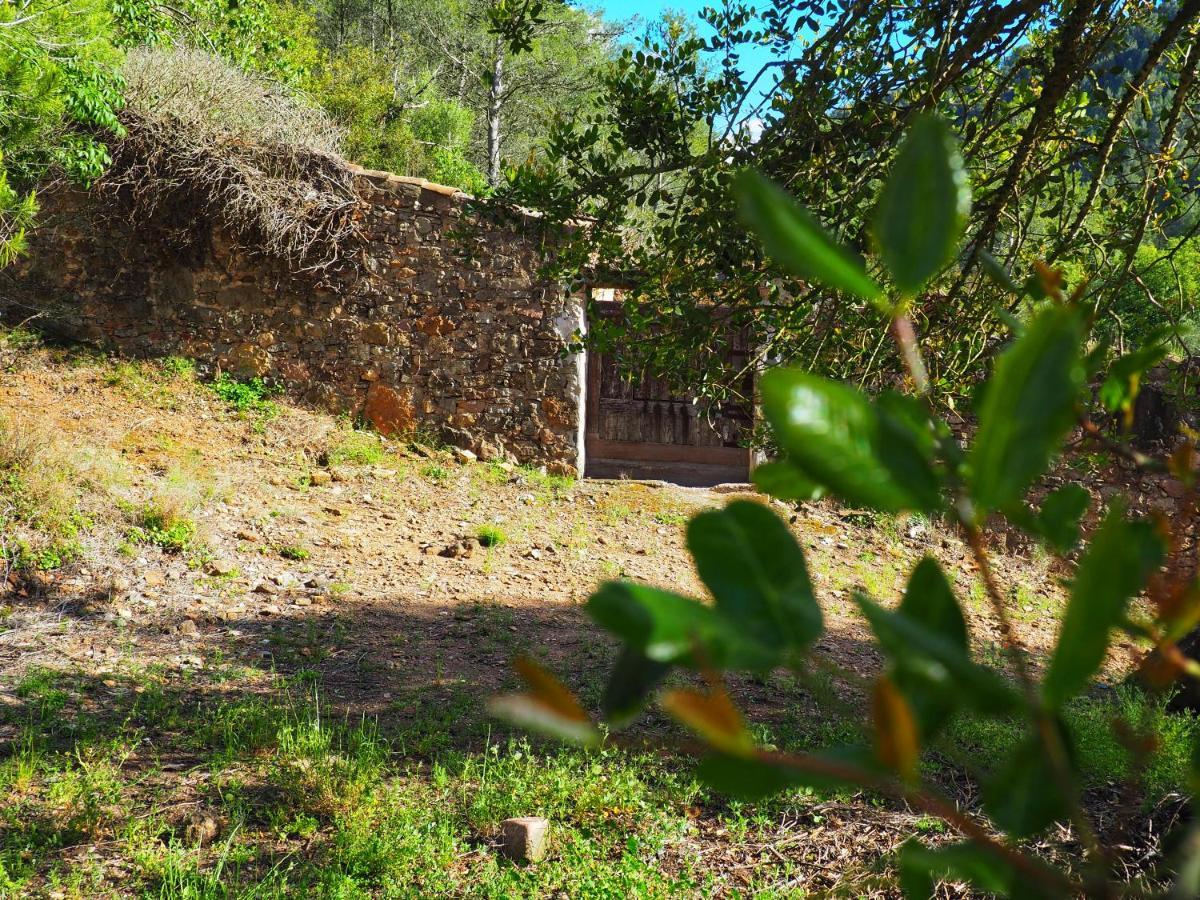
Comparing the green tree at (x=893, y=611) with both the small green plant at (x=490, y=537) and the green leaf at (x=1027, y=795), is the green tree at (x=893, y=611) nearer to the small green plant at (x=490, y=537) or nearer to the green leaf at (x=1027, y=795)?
the green leaf at (x=1027, y=795)

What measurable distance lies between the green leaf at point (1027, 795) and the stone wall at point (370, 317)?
25.0 ft

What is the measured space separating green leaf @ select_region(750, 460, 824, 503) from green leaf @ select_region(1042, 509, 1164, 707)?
0.20 m

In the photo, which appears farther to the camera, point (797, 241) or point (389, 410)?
point (389, 410)

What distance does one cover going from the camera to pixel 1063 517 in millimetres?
509

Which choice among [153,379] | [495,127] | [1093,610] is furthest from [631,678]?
[495,127]

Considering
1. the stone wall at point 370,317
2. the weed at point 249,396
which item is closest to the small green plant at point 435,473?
the stone wall at point 370,317

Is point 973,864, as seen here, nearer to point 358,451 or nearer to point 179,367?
point 358,451

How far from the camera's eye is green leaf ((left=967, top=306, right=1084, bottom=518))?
327mm

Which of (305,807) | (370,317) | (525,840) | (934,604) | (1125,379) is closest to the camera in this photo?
(934,604)

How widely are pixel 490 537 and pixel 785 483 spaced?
6.20 metres

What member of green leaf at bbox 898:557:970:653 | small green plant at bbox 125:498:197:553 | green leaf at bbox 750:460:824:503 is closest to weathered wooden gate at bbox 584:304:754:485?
small green plant at bbox 125:498:197:553

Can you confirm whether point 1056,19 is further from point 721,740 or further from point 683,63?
point 721,740

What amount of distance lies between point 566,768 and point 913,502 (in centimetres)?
303

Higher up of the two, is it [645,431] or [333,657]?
[645,431]
